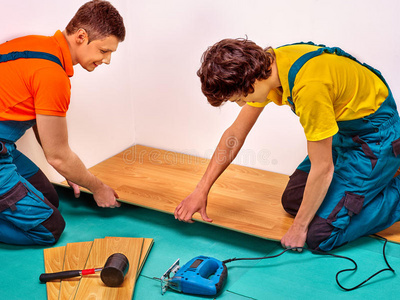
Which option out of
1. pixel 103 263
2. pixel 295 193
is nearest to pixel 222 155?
pixel 295 193

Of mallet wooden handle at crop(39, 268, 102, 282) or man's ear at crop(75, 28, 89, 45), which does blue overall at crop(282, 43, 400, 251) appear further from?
man's ear at crop(75, 28, 89, 45)

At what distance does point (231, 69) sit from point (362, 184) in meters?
0.87

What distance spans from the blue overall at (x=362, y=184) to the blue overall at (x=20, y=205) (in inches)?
50.5

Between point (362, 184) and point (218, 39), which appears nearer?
point (362, 184)

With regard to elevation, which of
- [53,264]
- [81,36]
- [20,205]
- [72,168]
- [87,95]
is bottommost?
[53,264]

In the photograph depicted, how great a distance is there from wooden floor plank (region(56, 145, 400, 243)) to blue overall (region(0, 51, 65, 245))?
1.52ft

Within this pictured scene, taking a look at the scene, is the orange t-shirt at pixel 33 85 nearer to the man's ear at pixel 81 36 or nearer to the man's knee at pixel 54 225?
the man's ear at pixel 81 36

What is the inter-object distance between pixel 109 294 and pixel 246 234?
2.64 feet

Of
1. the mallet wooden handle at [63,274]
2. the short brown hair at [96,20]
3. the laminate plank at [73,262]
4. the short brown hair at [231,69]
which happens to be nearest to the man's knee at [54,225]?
the laminate plank at [73,262]

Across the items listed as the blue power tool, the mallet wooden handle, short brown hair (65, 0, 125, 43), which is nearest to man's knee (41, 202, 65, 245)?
the mallet wooden handle

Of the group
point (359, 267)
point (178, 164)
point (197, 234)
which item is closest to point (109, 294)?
point (197, 234)

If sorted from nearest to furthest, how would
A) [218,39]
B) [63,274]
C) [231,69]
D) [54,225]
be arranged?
[231,69] < [63,274] < [54,225] < [218,39]

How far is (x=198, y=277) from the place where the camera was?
71.7 inches

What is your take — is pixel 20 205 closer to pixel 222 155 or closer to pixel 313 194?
pixel 222 155
